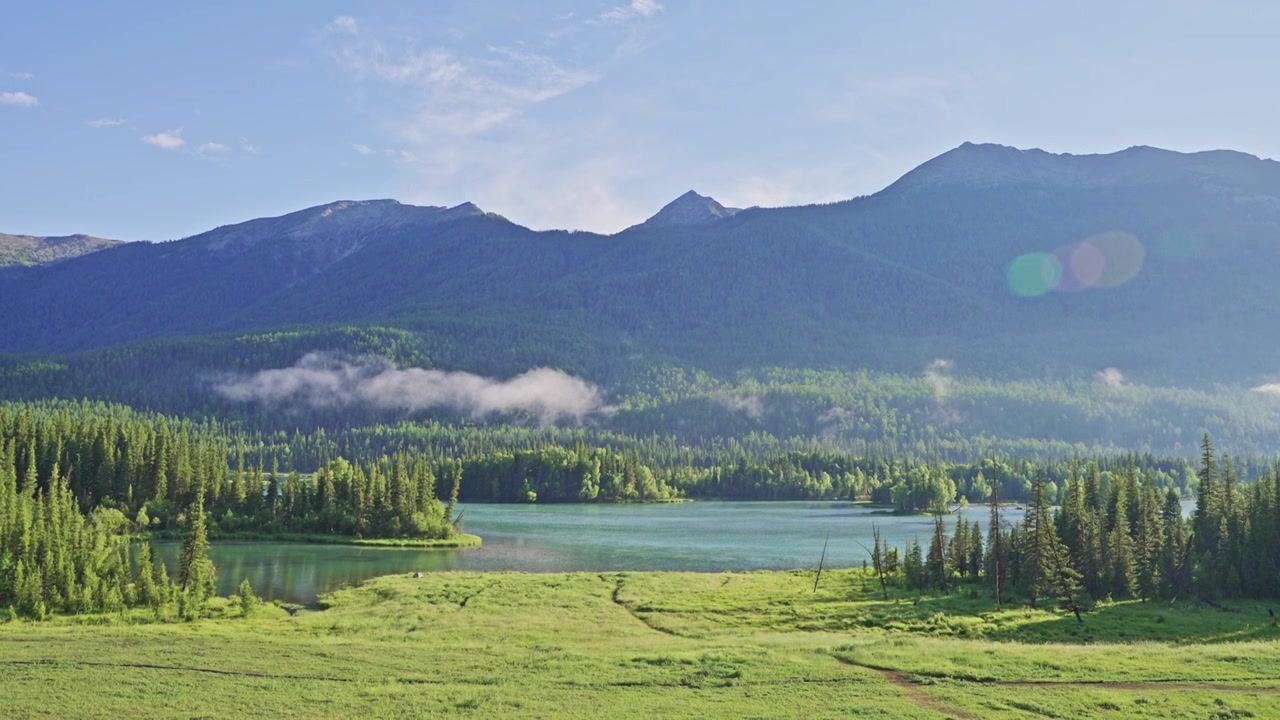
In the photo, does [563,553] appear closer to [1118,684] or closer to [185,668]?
[185,668]

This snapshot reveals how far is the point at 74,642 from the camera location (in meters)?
55.0

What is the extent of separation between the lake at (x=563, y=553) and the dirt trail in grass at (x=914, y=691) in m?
53.5

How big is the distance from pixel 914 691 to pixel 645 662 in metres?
13.6

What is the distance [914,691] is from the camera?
149 feet

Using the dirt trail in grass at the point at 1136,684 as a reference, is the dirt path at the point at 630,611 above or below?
below

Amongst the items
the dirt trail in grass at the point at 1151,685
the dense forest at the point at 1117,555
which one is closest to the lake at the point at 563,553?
the dense forest at the point at 1117,555

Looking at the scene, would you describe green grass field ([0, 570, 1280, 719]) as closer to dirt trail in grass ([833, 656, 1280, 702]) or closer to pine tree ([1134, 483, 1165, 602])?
dirt trail in grass ([833, 656, 1280, 702])

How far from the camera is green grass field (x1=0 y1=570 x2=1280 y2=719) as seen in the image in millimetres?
41750

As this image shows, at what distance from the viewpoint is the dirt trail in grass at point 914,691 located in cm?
4116

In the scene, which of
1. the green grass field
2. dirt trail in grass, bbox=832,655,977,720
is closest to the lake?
the green grass field

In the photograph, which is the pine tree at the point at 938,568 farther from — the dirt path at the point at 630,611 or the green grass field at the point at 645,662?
the dirt path at the point at 630,611

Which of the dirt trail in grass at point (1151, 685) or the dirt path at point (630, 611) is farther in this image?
the dirt path at point (630, 611)

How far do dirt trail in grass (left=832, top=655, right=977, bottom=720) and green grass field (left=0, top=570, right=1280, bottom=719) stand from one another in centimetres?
16

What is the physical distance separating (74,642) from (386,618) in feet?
76.3
